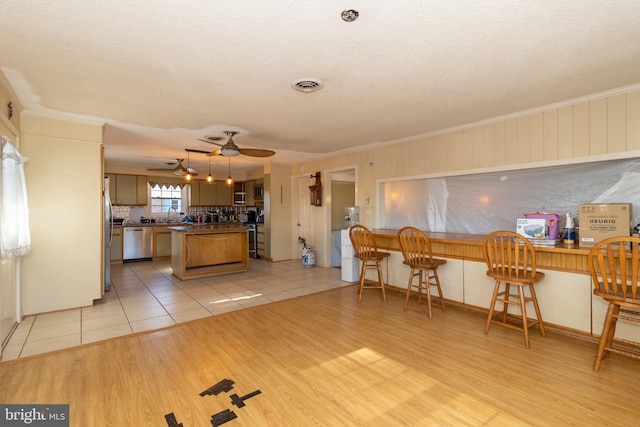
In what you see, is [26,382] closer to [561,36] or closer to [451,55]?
[451,55]

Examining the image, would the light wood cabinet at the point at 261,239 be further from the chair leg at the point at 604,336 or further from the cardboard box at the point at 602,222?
the chair leg at the point at 604,336

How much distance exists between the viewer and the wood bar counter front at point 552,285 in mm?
2768

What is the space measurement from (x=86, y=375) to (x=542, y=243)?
164 inches

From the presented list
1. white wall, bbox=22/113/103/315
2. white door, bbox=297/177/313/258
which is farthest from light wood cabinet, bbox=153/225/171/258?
white wall, bbox=22/113/103/315

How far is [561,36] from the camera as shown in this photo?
1989 mm

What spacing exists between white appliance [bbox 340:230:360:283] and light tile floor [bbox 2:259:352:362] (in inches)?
7.1

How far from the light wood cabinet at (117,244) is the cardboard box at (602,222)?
828 centimetres

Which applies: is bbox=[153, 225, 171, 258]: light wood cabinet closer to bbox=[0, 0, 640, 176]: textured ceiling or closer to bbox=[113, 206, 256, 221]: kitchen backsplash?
bbox=[113, 206, 256, 221]: kitchen backsplash

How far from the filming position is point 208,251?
5648 mm

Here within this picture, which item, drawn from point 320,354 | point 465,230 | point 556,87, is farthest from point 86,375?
point 556,87

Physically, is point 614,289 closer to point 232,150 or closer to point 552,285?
point 552,285

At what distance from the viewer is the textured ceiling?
174cm

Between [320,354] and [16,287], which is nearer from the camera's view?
[320,354]

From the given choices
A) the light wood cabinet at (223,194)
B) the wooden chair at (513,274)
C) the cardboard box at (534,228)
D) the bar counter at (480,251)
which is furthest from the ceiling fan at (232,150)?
the light wood cabinet at (223,194)
